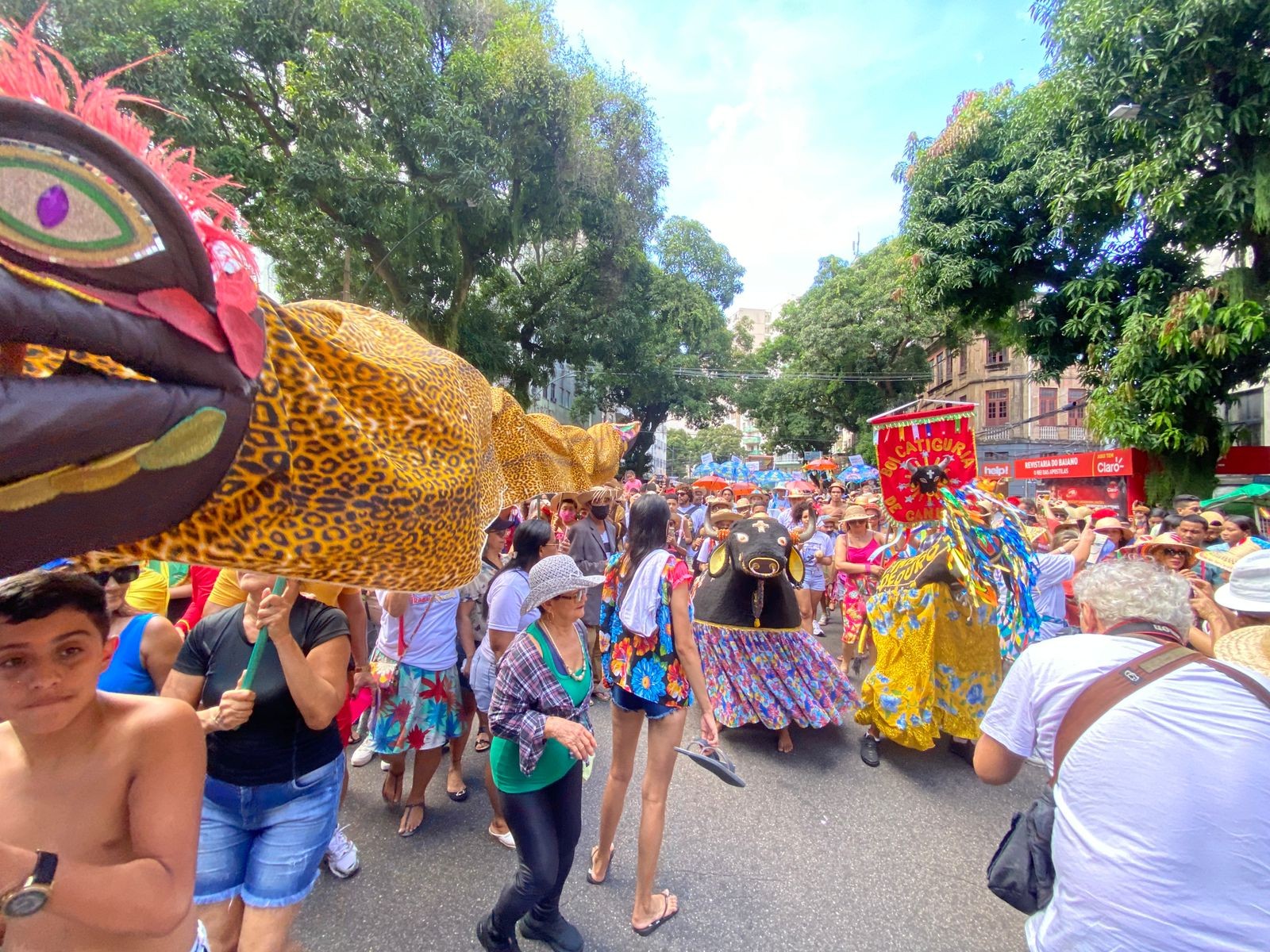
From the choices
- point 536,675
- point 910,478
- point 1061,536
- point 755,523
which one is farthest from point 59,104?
point 1061,536

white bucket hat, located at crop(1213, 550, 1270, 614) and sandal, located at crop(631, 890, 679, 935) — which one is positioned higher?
white bucket hat, located at crop(1213, 550, 1270, 614)

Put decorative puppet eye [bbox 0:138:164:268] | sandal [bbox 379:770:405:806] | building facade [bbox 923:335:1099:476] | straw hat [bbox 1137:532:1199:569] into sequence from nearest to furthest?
decorative puppet eye [bbox 0:138:164:268] < sandal [bbox 379:770:405:806] < straw hat [bbox 1137:532:1199:569] < building facade [bbox 923:335:1099:476]

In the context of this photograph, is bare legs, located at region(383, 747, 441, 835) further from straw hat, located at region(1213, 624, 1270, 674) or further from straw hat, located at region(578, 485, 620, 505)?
straw hat, located at region(1213, 624, 1270, 674)

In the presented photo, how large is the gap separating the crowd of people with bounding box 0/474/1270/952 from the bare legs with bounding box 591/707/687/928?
0.01 m

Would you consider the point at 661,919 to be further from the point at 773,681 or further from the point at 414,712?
the point at 773,681

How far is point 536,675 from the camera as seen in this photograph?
7.56 feet

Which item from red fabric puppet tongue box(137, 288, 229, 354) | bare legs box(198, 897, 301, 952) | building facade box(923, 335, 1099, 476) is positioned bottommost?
bare legs box(198, 897, 301, 952)

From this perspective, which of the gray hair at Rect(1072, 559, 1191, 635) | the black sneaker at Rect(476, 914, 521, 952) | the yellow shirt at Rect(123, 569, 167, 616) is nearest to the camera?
the gray hair at Rect(1072, 559, 1191, 635)

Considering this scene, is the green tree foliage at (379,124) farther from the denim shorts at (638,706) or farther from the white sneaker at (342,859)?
the denim shorts at (638,706)

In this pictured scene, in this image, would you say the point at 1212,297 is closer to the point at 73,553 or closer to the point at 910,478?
the point at 910,478

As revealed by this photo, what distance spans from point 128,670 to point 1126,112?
1220cm

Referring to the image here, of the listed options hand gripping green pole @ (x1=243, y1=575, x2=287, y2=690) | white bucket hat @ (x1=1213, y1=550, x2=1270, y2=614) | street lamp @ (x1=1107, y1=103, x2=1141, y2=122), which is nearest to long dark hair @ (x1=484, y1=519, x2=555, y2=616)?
hand gripping green pole @ (x1=243, y1=575, x2=287, y2=690)

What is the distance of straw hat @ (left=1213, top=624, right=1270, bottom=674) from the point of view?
1811 mm

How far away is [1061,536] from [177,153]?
20.8ft
